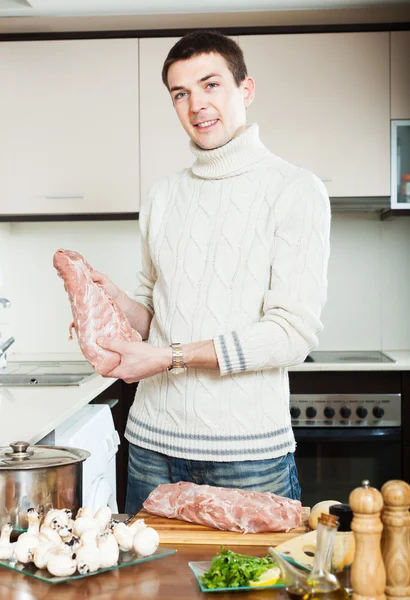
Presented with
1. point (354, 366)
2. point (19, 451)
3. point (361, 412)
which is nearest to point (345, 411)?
point (361, 412)

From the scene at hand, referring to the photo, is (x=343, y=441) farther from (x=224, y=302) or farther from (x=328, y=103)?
(x=224, y=302)

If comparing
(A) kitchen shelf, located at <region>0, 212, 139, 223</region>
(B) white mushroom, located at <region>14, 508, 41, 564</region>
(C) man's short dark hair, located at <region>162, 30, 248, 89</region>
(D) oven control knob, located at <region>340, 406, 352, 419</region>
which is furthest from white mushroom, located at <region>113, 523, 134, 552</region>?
(A) kitchen shelf, located at <region>0, 212, 139, 223</region>

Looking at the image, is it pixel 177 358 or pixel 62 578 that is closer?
pixel 62 578

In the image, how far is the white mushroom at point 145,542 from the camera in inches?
41.9

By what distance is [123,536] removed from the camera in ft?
3.51

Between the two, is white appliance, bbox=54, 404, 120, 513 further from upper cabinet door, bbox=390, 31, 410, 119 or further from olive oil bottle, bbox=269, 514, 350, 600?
upper cabinet door, bbox=390, 31, 410, 119

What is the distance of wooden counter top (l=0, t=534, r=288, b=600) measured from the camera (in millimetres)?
954

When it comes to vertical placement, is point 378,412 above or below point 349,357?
below

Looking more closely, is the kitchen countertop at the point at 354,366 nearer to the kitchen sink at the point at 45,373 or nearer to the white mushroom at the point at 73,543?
the kitchen sink at the point at 45,373

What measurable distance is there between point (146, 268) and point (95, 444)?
3.04 feet

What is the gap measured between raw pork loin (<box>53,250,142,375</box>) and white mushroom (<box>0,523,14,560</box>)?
0.44 metres

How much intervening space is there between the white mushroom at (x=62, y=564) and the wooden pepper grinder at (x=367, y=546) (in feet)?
1.16

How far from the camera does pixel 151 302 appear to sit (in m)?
1.86

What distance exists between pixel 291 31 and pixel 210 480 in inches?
93.9
